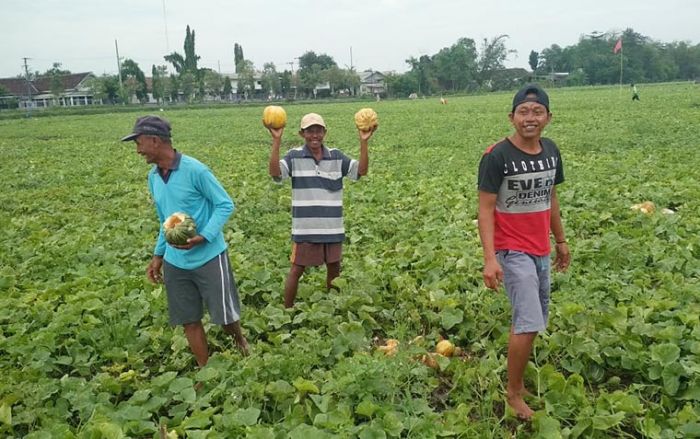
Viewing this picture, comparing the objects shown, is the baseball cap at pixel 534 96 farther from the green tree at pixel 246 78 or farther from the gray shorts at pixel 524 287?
the green tree at pixel 246 78

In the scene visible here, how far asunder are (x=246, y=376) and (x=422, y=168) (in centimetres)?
993

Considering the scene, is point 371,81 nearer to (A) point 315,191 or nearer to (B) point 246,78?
(B) point 246,78

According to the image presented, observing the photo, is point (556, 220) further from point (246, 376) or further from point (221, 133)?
point (221, 133)

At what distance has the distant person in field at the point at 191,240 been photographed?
150 inches

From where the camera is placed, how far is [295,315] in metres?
5.13

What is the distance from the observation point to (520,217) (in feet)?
11.2

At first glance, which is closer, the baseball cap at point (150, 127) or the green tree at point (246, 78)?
the baseball cap at point (150, 127)

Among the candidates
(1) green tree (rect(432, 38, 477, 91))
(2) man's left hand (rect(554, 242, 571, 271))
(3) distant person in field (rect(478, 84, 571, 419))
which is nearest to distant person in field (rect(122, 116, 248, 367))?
(3) distant person in field (rect(478, 84, 571, 419))

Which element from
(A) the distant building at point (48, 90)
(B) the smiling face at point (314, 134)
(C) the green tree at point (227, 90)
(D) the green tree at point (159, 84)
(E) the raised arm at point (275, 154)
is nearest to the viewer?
(E) the raised arm at point (275, 154)

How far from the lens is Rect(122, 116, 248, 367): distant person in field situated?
381cm

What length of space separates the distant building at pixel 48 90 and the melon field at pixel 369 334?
84.8 metres

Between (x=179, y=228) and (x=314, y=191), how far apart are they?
148cm

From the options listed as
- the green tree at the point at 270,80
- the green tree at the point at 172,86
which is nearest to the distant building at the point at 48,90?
the green tree at the point at 172,86

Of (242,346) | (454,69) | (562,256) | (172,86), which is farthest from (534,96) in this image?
(454,69)
